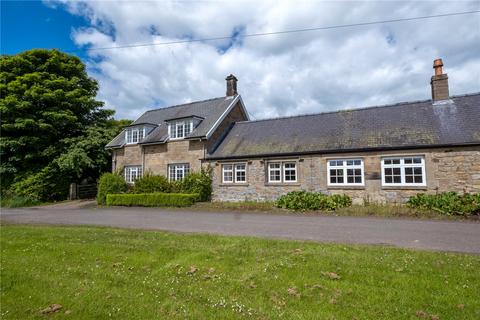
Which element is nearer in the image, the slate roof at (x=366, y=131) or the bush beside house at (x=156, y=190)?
the slate roof at (x=366, y=131)

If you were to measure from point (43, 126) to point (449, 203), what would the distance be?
28.2 meters

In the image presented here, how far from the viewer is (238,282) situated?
5.21m

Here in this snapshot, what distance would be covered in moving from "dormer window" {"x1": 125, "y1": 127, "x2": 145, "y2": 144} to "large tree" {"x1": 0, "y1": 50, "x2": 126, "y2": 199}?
268 centimetres

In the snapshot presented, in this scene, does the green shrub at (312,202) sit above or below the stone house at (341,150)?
below

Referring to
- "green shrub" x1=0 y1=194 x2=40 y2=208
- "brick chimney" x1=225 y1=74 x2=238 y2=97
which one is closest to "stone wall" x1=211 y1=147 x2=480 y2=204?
"brick chimney" x1=225 y1=74 x2=238 y2=97

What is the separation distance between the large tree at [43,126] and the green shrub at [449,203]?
24255 millimetres

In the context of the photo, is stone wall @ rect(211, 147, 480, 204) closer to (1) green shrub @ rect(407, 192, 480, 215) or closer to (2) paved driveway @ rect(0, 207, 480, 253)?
(1) green shrub @ rect(407, 192, 480, 215)

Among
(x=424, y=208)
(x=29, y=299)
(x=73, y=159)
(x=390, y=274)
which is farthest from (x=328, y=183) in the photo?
(x=73, y=159)

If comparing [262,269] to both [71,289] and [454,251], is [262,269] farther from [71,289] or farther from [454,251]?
[454,251]

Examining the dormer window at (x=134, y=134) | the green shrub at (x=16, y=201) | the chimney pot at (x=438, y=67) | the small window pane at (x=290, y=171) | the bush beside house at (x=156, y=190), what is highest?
the chimney pot at (x=438, y=67)

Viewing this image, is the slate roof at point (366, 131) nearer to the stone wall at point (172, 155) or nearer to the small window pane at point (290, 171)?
the small window pane at point (290, 171)

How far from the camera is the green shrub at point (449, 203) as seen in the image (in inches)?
507

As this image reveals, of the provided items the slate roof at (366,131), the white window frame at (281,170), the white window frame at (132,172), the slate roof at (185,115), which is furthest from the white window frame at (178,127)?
the white window frame at (281,170)

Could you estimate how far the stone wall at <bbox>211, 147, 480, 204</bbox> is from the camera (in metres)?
15.4
